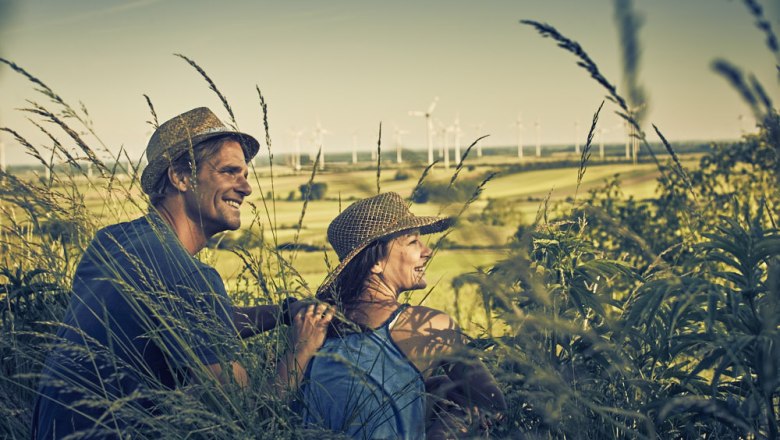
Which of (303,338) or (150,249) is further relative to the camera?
(150,249)

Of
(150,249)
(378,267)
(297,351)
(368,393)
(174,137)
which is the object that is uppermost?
(174,137)

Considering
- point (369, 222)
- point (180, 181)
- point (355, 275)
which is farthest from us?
point (180, 181)

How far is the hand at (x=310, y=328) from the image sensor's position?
2.93 meters

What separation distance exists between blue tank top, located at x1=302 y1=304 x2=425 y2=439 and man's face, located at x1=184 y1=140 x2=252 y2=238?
123 centimetres

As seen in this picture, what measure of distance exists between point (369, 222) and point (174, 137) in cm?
121

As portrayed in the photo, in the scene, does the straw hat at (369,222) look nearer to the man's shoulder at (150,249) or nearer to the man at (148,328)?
the man at (148,328)

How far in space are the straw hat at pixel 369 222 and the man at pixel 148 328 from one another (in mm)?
512

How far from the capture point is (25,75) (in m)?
2.96

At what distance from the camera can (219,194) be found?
4051 millimetres

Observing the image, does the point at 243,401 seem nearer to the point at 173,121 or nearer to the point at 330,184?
the point at 330,184

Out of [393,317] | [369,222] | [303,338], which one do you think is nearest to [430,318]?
[393,317]

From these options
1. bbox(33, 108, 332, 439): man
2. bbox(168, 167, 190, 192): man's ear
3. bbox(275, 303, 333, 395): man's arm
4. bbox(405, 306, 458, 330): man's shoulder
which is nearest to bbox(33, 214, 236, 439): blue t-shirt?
bbox(33, 108, 332, 439): man

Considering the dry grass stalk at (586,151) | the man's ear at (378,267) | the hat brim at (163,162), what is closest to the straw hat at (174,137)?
the hat brim at (163,162)

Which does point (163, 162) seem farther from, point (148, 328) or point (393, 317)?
point (393, 317)
